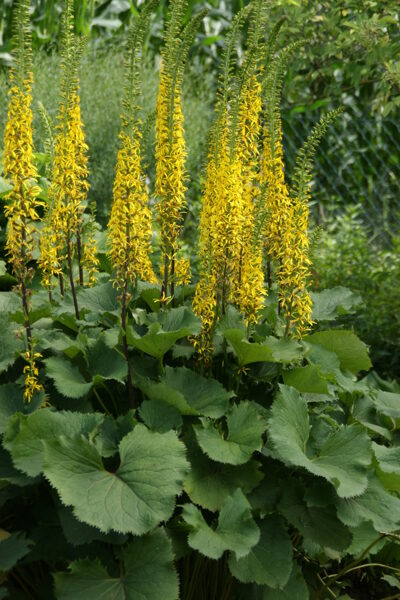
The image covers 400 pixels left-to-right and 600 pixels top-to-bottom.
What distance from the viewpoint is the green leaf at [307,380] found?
7.35 ft

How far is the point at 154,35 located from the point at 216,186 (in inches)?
318

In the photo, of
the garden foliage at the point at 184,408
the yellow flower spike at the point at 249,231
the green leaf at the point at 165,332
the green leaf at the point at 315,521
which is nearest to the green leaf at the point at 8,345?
the garden foliage at the point at 184,408

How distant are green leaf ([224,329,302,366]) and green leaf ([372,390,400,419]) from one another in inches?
25.3

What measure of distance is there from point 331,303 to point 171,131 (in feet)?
3.84

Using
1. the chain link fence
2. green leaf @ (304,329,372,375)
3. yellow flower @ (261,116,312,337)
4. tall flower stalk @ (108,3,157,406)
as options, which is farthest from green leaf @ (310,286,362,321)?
the chain link fence

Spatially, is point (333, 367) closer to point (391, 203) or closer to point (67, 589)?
point (67, 589)

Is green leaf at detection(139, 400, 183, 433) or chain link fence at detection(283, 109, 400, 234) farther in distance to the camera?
chain link fence at detection(283, 109, 400, 234)

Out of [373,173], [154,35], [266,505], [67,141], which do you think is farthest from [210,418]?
[154,35]

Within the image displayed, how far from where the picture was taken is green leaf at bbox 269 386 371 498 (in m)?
1.96

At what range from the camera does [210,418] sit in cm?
226

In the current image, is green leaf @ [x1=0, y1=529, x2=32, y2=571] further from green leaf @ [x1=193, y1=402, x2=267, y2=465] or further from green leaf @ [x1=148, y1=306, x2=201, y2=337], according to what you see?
green leaf @ [x1=148, y1=306, x2=201, y2=337]

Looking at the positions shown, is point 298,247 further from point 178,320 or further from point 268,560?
point 268,560

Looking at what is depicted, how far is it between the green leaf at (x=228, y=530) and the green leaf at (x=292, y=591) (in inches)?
13.1

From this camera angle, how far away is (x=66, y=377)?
2.17m
